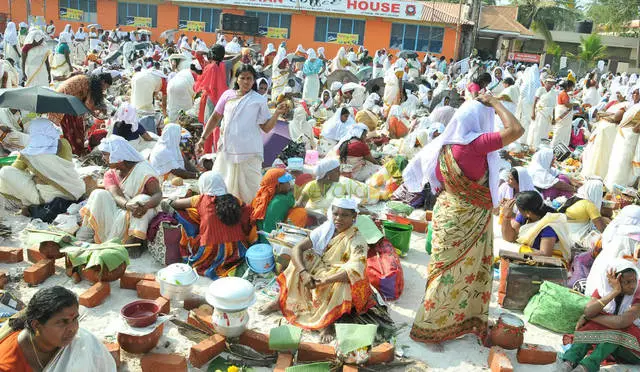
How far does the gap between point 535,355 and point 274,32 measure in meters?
28.1

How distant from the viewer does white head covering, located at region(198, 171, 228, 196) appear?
448 centimetres

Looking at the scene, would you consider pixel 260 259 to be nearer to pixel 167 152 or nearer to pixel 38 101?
pixel 167 152

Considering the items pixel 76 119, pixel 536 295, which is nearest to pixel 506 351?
pixel 536 295

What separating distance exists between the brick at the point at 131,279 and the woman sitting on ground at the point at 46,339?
176cm

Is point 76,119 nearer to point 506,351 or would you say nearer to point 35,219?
point 35,219

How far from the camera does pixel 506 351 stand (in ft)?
12.3

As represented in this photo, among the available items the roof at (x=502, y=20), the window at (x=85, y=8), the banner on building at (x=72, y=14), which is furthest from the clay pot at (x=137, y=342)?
the banner on building at (x=72, y=14)

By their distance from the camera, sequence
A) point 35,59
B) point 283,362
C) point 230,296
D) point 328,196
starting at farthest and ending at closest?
point 35,59 → point 328,196 → point 230,296 → point 283,362

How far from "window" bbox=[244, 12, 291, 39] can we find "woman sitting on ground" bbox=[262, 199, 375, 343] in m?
27.1

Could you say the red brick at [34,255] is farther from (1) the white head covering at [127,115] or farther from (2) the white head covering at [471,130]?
(2) the white head covering at [471,130]

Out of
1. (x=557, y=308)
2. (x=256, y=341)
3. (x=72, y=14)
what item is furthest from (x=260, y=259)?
(x=72, y=14)

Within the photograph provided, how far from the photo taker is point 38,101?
558 centimetres

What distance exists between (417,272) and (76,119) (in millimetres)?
5125

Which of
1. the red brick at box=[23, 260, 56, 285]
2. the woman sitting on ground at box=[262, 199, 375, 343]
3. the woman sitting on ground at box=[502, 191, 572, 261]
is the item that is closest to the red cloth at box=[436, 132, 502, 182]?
the woman sitting on ground at box=[262, 199, 375, 343]
